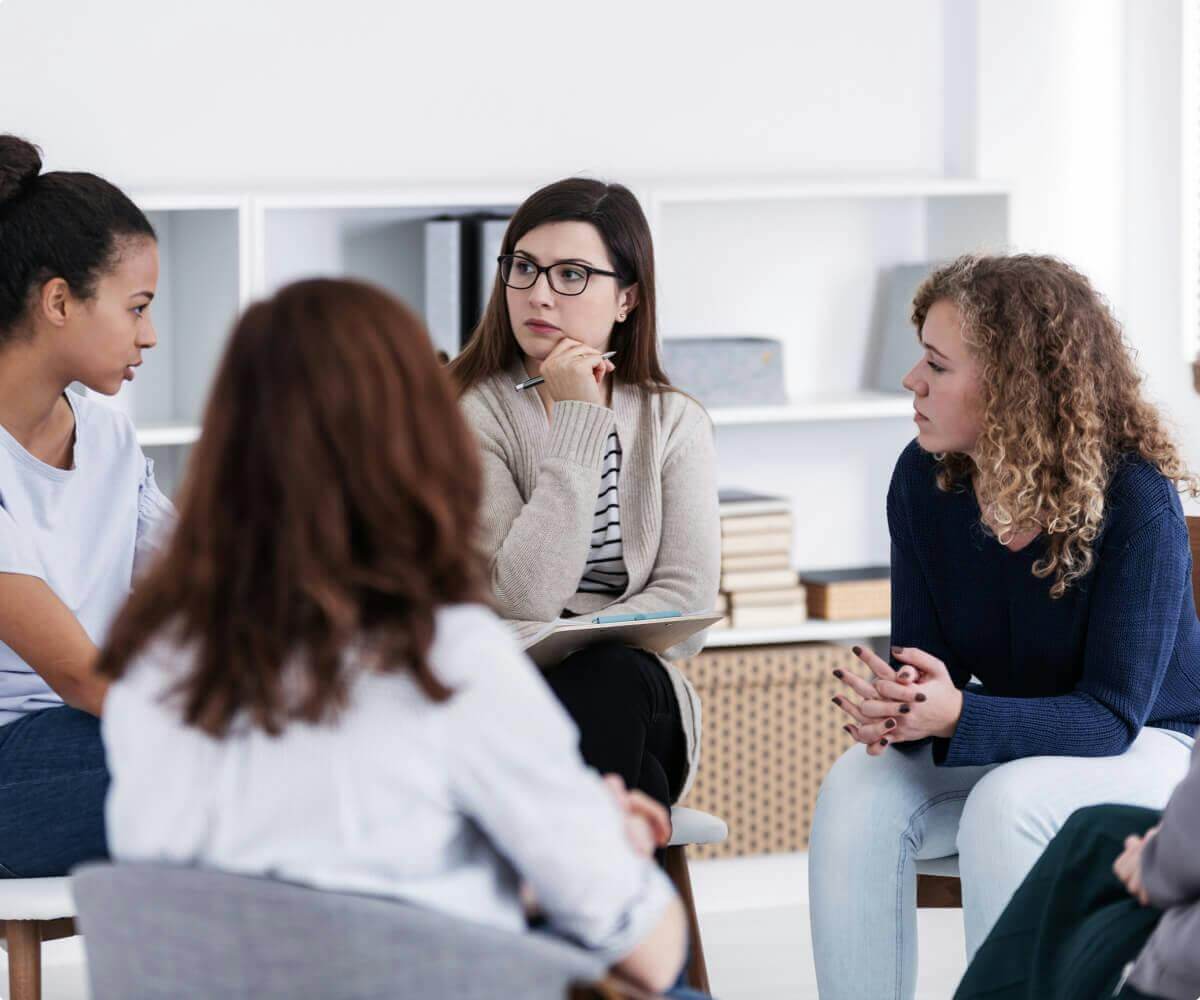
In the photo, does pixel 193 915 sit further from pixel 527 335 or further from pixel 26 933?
pixel 527 335

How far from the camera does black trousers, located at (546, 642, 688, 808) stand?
6.45 feet

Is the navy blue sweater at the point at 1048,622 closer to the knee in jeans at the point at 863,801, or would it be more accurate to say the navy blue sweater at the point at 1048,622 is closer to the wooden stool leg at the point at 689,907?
the knee in jeans at the point at 863,801

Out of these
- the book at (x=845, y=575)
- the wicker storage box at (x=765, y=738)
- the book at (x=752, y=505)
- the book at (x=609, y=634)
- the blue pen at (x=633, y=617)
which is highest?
the book at (x=752, y=505)

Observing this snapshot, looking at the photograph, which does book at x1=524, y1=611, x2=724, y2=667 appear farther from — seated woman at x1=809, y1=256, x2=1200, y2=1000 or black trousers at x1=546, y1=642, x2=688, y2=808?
seated woman at x1=809, y1=256, x2=1200, y2=1000

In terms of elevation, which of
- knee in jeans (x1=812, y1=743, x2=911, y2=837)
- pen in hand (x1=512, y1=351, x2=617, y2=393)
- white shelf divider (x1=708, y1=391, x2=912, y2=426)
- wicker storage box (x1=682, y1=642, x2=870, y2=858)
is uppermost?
pen in hand (x1=512, y1=351, x2=617, y2=393)

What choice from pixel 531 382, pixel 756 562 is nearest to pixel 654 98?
pixel 756 562

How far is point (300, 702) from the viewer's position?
1.07 m

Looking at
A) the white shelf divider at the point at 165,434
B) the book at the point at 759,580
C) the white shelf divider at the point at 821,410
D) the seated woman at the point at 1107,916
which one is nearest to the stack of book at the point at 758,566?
the book at the point at 759,580

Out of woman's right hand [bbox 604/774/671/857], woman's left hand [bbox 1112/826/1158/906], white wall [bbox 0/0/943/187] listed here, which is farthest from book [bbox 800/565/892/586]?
woman's right hand [bbox 604/774/671/857]

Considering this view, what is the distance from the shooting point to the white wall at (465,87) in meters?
3.11

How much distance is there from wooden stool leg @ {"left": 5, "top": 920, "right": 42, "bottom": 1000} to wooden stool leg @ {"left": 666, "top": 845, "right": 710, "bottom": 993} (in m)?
0.79

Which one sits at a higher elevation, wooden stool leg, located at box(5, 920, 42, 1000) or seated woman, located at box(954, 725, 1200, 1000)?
seated woman, located at box(954, 725, 1200, 1000)

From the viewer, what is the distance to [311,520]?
1.07 meters

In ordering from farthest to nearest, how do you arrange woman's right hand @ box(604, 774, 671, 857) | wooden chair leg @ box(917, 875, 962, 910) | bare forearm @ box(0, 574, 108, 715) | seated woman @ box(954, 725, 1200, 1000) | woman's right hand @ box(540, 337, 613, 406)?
1. woman's right hand @ box(540, 337, 613, 406)
2. wooden chair leg @ box(917, 875, 962, 910)
3. bare forearm @ box(0, 574, 108, 715)
4. seated woman @ box(954, 725, 1200, 1000)
5. woman's right hand @ box(604, 774, 671, 857)
